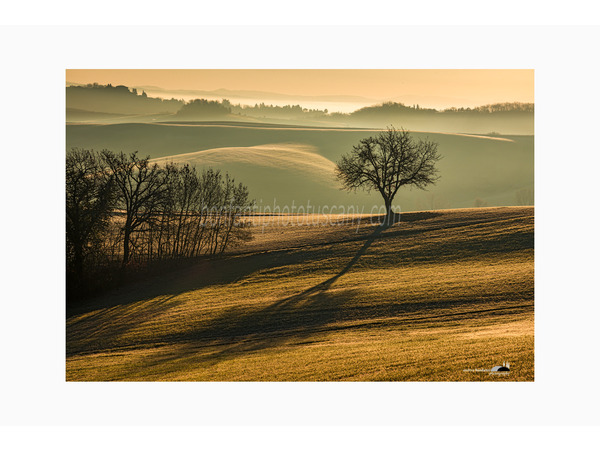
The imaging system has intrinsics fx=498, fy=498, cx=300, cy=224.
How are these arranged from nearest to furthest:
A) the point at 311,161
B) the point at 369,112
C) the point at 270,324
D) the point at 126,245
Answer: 1. the point at 270,324
2. the point at 126,245
3. the point at 369,112
4. the point at 311,161

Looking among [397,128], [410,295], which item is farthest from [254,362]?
[397,128]

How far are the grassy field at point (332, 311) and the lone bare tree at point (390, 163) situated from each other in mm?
2704

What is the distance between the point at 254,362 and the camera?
1158 centimetres

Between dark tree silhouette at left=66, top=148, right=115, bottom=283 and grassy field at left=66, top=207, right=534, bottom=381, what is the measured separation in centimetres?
164

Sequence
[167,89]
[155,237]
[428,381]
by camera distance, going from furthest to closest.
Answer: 1. [155,237]
2. [167,89]
3. [428,381]

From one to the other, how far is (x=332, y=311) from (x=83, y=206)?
25.7 feet

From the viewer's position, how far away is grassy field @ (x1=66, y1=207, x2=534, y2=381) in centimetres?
1093

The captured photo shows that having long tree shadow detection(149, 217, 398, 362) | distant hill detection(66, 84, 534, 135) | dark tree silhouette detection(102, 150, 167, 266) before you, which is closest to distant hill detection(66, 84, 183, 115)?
distant hill detection(66, 84, 534, 135)

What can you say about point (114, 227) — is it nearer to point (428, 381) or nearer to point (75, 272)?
point (75, 272)

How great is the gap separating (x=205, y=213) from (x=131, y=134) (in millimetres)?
12835

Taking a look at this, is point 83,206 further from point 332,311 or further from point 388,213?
point 388,213

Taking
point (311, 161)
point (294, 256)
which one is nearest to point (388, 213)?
point (294, 256)

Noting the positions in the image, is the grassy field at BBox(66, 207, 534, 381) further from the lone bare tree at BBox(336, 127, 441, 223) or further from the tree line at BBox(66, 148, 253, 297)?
the lone bare tree at BBox(336, 127, 441, 223)

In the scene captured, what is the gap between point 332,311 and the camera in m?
14.6
